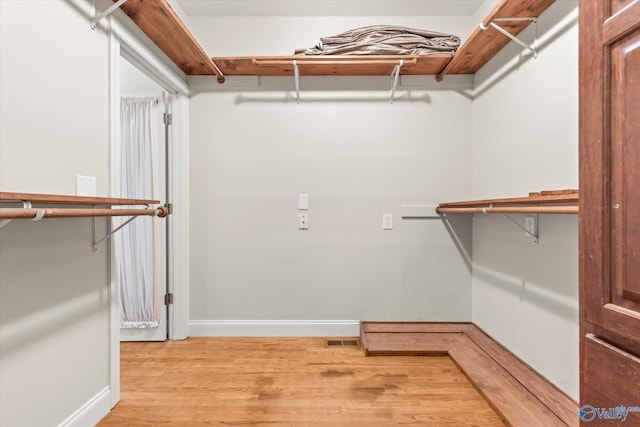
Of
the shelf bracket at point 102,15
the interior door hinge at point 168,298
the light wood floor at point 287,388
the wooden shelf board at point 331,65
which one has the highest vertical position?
the wooden shelf board at point 331,65

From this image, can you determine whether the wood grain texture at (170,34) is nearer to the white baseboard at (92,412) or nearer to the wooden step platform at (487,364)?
the white baseboard at (92,412)

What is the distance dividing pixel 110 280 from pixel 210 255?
3.14 feet

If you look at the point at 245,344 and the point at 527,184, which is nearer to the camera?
the point at 527,184

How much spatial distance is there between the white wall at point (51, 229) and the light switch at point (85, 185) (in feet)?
0.08

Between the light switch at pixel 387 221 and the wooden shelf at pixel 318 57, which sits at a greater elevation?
the wooden shelf at pixel 318 57

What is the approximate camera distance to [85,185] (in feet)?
4.76

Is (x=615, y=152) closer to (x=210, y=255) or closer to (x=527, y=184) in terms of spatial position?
(x=527, y=184)

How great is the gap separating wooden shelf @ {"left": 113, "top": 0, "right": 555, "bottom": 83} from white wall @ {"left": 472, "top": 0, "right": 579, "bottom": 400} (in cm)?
12

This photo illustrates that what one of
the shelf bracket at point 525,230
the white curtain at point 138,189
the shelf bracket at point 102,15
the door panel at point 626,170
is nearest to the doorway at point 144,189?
the white curtain at point 138,189

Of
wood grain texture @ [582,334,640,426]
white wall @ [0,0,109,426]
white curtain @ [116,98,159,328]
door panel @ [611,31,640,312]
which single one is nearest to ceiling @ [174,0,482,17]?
white curtain @ [116,98,159,328]

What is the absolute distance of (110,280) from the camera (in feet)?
5.29

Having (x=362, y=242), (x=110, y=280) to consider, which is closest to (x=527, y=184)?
(x=362, y=242)

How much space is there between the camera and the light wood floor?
158 cm

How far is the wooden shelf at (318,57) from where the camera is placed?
170 centimetres
